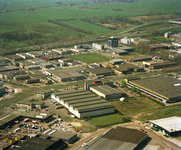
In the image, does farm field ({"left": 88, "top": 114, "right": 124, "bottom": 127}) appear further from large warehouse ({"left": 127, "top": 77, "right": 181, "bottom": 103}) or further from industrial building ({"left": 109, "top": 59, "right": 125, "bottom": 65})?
industrial building ({"left": 109, "top": 59, "right": 125, "bottom": 65})

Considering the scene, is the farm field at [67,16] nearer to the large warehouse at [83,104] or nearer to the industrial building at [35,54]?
the industrial building at [35,54]

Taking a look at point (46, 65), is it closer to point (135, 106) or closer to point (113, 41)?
point (113, 41)

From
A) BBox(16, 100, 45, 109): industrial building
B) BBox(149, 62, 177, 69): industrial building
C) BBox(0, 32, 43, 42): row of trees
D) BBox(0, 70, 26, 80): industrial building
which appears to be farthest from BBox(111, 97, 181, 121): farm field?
BBox(0, 32, 43, 42): row of trees

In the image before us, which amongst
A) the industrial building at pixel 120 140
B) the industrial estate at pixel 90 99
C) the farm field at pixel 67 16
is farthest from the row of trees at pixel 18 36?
the industrial building at pixel 120 140

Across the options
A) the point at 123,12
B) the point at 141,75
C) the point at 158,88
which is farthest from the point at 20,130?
the point at 123,12

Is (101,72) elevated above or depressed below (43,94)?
above

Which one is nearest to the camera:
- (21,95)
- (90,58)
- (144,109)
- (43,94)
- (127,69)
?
(144,109)

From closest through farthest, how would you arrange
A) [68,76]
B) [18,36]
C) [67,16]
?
[68,76] → [18,36] → [67,16]

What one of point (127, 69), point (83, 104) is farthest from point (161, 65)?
point (83, 104)
